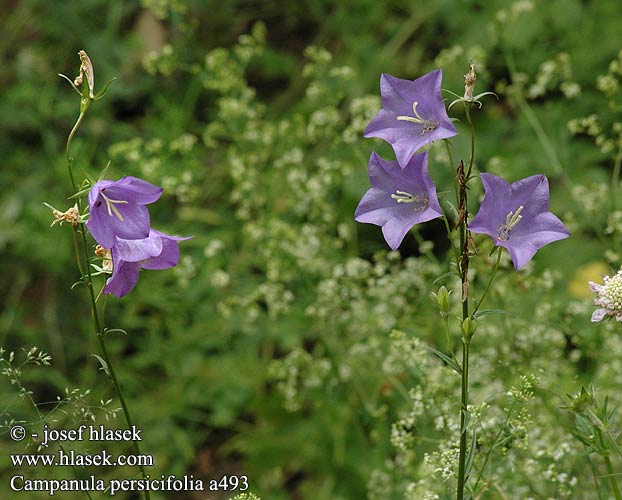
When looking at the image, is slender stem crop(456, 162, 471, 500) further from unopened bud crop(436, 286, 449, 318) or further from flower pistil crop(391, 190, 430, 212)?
flower pistil crop(391, 190, 430, 212)

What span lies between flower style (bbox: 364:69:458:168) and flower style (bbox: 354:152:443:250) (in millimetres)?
37

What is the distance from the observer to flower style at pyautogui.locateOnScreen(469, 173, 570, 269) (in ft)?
4.89

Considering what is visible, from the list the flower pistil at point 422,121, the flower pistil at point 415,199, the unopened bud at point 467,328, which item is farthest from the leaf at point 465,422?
the flower pistil at point 422,121

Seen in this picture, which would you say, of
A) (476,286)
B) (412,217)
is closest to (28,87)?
(476,286)

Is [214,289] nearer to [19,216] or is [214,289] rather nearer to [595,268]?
[19,216]

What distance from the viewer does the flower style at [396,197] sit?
152 centimetres

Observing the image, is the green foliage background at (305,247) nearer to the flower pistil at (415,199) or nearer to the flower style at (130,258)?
the flower pistil at (415,199)

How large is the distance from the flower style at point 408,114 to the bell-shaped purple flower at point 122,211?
0.43m

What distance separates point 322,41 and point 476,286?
2128 millimetres

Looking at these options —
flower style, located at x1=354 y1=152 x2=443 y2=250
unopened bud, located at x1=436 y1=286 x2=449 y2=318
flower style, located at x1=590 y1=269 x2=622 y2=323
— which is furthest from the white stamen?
flower style, located at x1=590 y1=269 x2=622 y2=323

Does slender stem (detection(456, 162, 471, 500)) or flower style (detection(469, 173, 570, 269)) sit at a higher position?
flower style (detection(469, 173, 570, 269))

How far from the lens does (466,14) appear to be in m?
4.26

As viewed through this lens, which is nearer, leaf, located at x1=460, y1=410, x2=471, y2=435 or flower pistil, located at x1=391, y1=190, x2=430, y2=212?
leaf, located at x1=460, y1=410, x2=471, y2=435

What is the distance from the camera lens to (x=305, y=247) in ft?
9.06
